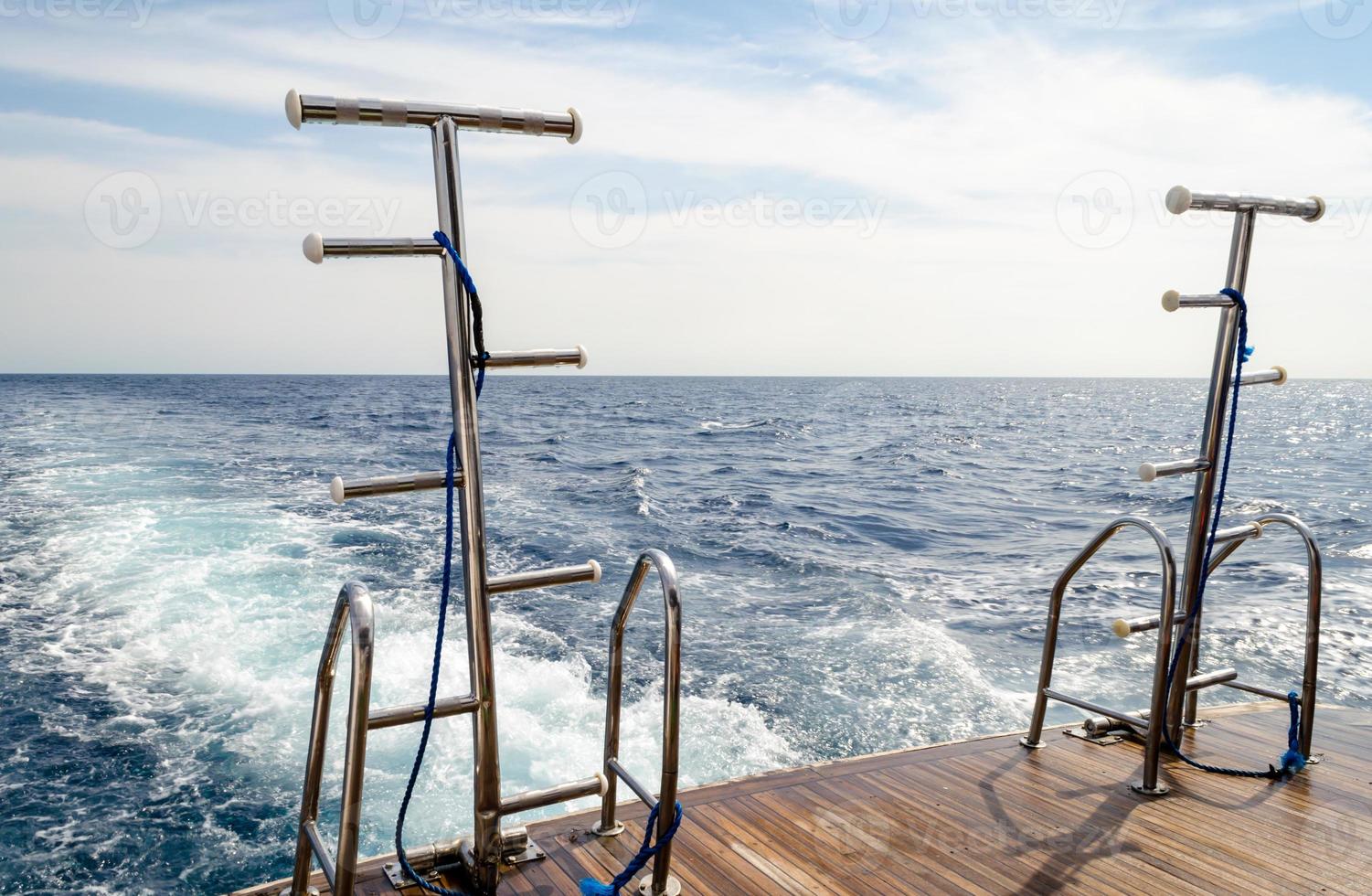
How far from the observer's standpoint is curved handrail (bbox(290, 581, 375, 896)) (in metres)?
1.77

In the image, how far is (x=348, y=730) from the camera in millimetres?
1799

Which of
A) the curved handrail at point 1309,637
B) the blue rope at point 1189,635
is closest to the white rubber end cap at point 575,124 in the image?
the blue rope at point 1189,635

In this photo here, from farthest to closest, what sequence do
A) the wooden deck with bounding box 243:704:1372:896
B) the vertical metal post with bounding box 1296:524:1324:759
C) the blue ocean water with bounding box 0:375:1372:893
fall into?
1. the blue ocean water with bounding box 0:375:1372:893
2. the vertical metal post with bounding box 1296:524:1324:759
3. the wooden deck with bounding box 243:704:1372:896

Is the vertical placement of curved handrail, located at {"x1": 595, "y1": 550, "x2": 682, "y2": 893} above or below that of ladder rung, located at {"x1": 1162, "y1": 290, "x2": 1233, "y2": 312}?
below

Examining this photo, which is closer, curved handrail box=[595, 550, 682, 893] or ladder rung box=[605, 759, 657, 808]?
curved handrail box=[595, 550, 682, 893]

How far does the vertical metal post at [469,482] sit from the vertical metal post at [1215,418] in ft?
7.51

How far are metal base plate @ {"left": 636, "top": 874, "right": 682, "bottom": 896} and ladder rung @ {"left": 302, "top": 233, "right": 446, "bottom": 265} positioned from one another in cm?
163

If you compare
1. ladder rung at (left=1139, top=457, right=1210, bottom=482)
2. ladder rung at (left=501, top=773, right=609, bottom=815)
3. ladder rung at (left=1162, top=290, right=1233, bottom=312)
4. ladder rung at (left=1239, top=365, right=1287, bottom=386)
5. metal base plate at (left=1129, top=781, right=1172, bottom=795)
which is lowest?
metal base plate at (left=1129, top=781, right=1172, bottom=795)

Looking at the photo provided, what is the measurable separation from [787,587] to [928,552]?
3.20 m

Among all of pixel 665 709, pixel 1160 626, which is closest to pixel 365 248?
pixel 665 709

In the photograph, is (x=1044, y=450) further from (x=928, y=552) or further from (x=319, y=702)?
(x=319, y=702)

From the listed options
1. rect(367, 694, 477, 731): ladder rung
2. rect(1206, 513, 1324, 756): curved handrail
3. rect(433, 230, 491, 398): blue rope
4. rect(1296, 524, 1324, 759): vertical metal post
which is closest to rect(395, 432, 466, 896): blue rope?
rect(367, 694, 477, 731): ladder rung

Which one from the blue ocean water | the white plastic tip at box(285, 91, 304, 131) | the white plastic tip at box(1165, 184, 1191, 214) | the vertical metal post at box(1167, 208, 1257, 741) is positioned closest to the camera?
the white plastic tip at box(285, 91, 304, 131)

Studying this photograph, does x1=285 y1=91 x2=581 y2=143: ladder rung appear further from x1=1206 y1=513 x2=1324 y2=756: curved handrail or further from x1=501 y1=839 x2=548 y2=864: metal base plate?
x1=1206 y1=513 x2=1324 y2=756: curved handrail
